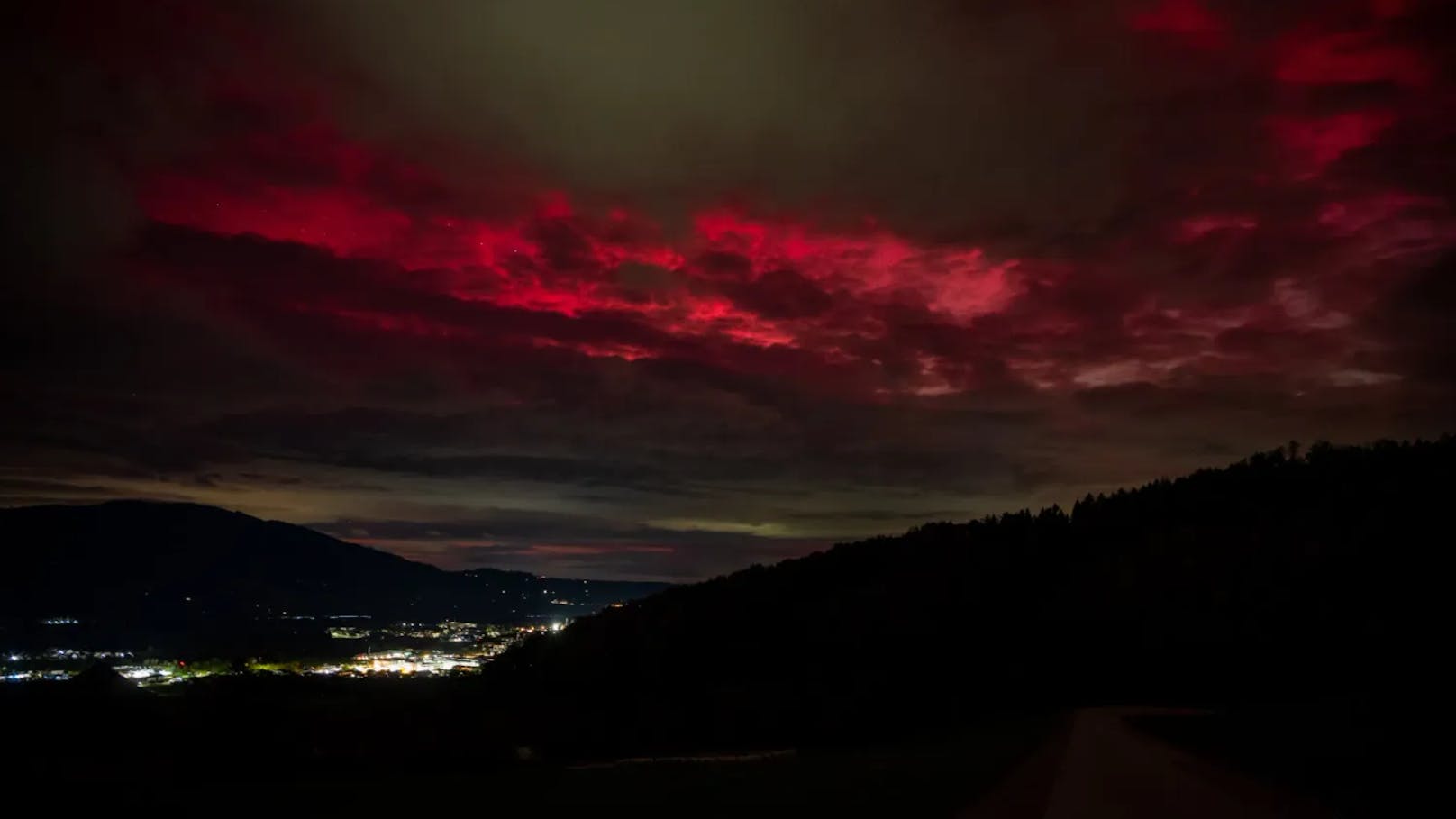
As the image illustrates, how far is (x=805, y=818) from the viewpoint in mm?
12742

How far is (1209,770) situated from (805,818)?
6828 mm

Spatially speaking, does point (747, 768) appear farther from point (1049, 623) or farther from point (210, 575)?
point (210, 575)

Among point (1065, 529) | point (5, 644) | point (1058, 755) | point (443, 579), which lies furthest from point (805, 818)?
point (443, 579)

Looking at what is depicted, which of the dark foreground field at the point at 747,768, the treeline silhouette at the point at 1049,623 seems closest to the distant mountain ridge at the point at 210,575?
the treeline silhouette at the point at 1049,623

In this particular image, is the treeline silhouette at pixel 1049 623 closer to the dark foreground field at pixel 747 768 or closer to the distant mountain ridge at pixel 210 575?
the dark foreground field at pixel 747 768

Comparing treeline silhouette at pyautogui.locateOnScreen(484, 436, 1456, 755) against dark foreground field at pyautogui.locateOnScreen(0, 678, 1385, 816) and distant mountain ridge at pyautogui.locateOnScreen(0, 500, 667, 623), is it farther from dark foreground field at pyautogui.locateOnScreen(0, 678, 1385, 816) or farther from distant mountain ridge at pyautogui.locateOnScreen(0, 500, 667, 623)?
distant mountain ridge at pyautogui.locateOnScreen(0, 500, 667, 623)

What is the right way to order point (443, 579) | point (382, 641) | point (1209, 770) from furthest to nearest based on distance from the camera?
point (443, 579)
point (382, 641)
point (1209, 770)

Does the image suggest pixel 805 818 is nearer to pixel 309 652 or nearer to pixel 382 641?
pixel 309 652

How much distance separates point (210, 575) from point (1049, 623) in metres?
112

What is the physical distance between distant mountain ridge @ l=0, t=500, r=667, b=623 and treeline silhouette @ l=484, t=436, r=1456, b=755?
41.2 meters

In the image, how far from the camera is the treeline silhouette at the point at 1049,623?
32.2m

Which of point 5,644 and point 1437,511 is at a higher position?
point 1437,511

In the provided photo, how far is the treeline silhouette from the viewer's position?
1270 inches

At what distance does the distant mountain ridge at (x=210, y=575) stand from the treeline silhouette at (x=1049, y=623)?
41165mm
